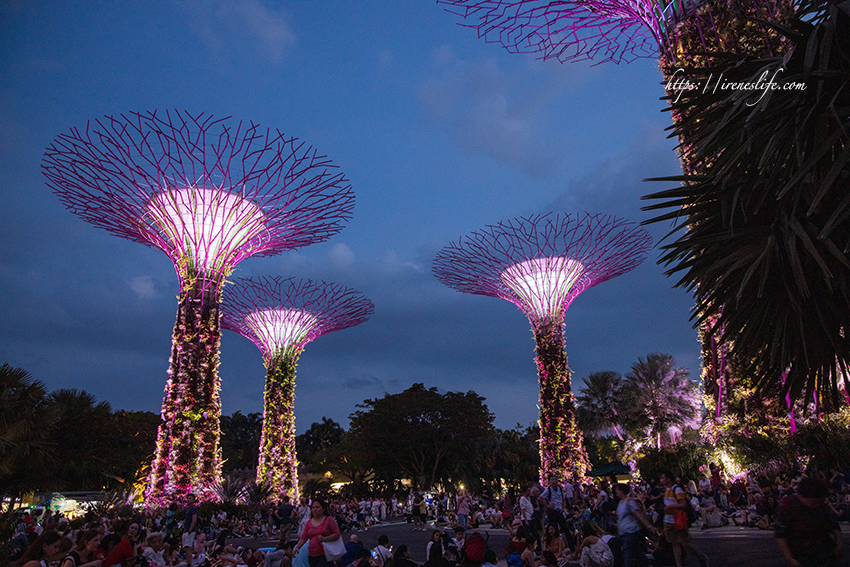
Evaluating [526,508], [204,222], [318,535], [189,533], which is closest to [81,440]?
[204,222]

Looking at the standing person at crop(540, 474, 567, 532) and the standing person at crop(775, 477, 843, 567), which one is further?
the standing person at crop(540, 474, 567, 532)

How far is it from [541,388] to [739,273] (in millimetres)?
16102

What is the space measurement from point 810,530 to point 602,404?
36104 millimetres

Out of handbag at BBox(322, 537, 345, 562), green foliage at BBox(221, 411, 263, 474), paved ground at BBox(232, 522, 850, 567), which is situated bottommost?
paved ground at BBox(232, 522, 850, 567)

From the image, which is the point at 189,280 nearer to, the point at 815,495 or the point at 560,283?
the point at 560,283

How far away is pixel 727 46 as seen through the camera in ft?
49.6

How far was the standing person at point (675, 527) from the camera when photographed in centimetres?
705

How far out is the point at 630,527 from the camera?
698 centimetres

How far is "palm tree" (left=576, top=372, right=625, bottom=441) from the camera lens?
1484 inches

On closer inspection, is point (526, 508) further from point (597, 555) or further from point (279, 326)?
point (279, 326)

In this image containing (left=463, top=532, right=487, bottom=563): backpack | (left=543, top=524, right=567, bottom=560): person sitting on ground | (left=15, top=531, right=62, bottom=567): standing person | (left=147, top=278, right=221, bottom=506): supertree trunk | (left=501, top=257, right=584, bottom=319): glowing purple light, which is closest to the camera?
(left=15, top=531, right=62, bottom=567): standing person

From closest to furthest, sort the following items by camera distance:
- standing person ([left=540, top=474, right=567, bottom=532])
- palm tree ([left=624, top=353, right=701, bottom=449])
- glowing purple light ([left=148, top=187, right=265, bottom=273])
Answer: standing person ([left=540, top=474, right=567, bottom=532]) < glowing purple light ([left=148, top=187, right=265, bottom=273]) < palm tree ([left=624, top=353, right=701, bottom=449])

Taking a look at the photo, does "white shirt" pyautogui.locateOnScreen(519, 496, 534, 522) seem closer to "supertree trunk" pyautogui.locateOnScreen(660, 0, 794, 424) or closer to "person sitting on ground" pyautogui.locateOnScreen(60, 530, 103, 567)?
"supertree trunk" pyautogui.locateOnScreen(660, 0, 794, 424)

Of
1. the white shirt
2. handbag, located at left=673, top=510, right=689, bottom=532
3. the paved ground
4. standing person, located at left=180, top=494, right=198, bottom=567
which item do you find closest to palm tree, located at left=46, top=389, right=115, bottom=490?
standing person, located at left=180, top=494, right=198, bottom=567
